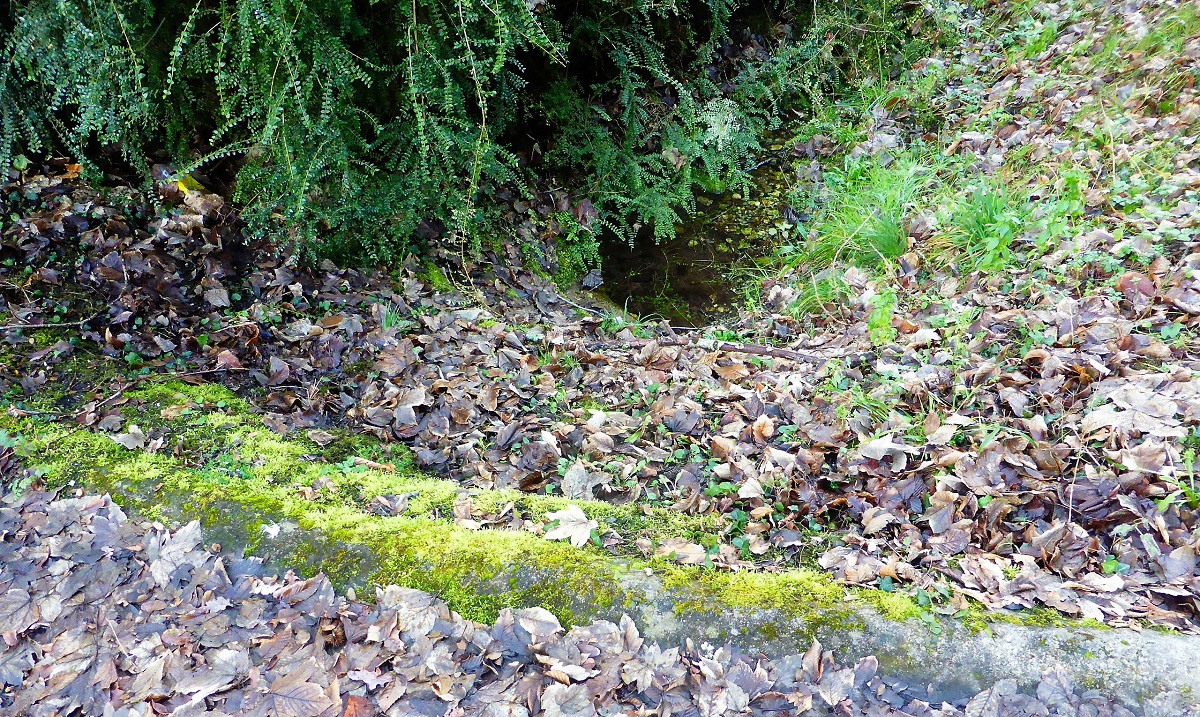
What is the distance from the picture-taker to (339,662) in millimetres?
1927

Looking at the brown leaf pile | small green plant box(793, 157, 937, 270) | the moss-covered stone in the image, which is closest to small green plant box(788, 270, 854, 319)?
small green plant box(793, 157, 937, 270)

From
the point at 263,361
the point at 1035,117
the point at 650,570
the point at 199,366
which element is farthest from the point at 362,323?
the point at 1035,117

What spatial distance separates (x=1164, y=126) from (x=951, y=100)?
6.27 feet

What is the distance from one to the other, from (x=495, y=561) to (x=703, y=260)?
12.2 feet

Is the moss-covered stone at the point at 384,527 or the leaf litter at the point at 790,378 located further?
the leaf litter at the point at 790,378

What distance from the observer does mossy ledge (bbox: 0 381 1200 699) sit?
6.14ft

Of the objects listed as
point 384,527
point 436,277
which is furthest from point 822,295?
point 384,527

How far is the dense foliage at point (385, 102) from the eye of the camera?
3205mm

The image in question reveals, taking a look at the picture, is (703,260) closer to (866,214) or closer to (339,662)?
(866,214)

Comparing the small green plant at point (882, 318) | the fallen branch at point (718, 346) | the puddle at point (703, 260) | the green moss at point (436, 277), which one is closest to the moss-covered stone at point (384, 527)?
the fallen branch at point (718, 346)

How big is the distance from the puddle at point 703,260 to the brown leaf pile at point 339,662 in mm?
3176

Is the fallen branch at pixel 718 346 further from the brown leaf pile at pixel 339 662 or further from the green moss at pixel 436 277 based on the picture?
the brown leaf pile at pixel 339 662

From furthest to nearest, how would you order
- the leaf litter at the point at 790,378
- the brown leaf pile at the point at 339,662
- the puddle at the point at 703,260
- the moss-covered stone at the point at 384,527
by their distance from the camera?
the puddle at the point at 703,260
the leaf litter at the point at 790,378
the moss-covered stone at the point at 384,527
the brown leaf pile at the point at 339,662

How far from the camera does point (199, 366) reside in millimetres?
3510
